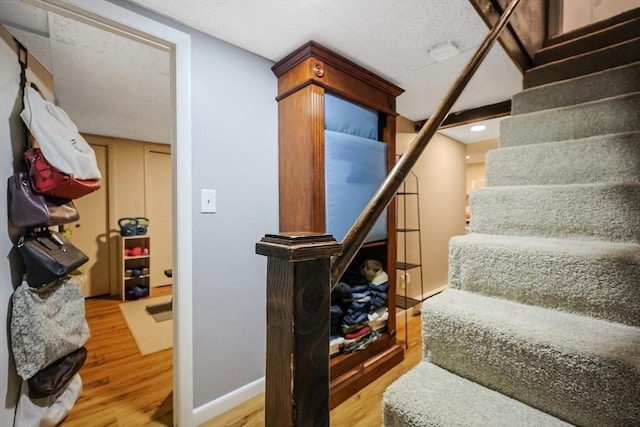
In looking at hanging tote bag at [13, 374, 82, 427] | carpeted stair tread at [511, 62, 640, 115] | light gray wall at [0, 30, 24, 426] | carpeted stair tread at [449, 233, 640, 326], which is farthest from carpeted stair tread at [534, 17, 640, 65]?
hanging tote bag at [13, 374, 82, 427]

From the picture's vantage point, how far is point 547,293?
848mm

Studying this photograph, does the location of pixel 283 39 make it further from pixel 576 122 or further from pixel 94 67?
pixel 576 122

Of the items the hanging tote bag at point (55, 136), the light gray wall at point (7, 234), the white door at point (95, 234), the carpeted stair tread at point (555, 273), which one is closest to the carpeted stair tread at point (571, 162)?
the carpeted stair tread at point (555, 273)

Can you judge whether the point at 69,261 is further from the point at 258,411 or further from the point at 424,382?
the point at 424,382

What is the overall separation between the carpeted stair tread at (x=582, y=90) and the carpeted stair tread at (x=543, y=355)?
1.24 metres

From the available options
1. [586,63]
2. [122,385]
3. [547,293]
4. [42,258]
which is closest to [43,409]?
[122,385]

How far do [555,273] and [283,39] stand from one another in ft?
5.22

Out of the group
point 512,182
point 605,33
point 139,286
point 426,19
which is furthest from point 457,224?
point 139,286

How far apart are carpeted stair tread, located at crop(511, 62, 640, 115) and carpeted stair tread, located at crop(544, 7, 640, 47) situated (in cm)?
58

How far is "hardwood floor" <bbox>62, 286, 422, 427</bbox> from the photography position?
151 cm

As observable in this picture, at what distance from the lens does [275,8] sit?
124cm

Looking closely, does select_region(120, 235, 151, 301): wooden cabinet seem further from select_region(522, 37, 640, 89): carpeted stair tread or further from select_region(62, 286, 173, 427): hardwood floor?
select_region(522, 37, 640, 89): carpeted stair tread

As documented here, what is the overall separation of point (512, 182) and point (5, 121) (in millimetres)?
2478

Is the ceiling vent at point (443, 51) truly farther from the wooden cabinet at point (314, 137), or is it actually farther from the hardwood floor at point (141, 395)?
the hardwood floor at point (141, 395)
